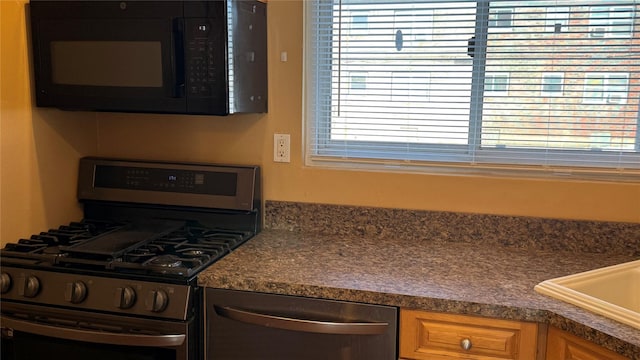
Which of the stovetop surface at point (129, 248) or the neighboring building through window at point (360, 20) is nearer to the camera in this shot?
the stovetop surface at point (129, 248)

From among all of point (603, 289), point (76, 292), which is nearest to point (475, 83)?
point (603, 289)

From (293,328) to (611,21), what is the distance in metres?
1.43

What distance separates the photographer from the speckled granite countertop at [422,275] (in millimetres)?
1465

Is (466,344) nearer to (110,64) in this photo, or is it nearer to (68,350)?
Result: (68,350)

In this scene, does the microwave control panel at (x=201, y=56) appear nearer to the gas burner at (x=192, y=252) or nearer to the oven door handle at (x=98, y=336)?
the gas burner at (x=192, y=252)

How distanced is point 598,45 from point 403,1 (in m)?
0.67

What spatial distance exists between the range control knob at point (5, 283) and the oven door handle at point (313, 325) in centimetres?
71

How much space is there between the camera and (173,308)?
1.63 metres

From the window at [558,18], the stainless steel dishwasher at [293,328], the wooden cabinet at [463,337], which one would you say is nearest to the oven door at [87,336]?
the stainless steel dishwasher at [293,328]

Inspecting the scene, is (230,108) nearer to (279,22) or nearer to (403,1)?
(279,22)

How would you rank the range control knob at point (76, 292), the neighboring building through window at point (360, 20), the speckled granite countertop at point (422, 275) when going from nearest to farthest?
the speckled granite countertop at point (422, 275)
the range control knob at point (76, 292)
the neighboring building through window at point (360, 20)

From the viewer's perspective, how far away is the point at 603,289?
1676 millimetres

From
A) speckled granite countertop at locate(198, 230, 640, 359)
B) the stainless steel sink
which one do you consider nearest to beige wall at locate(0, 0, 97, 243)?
speckled granite countertop at locate(198, 230, 640, 359)

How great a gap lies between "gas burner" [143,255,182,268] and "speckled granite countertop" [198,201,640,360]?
0.09 m
